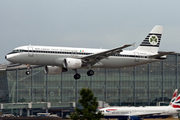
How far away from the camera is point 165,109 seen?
82.2 m

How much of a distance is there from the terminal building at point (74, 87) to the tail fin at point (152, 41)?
5139 cm

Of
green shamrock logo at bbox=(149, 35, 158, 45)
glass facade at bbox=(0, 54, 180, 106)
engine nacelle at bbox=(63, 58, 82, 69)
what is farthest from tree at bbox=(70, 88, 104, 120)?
glass facade at bbox=(0, 54, 180, 106)

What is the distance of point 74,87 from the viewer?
122438mm

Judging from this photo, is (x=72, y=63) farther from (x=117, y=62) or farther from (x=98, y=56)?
(x=117, y=62)

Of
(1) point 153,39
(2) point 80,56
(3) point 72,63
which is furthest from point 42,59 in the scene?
(1) point 153,39

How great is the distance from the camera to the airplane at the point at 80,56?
2237 inches

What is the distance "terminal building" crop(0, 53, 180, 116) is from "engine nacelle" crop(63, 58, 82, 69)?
204 feet

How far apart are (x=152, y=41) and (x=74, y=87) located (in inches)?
2185

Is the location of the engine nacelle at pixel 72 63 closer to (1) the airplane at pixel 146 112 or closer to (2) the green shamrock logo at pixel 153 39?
(2) the green shamrock logo at pixel 153 39

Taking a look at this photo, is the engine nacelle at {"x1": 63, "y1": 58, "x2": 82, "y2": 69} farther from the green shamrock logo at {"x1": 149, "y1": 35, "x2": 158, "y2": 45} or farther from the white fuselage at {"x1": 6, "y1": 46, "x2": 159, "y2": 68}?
the green shamrock logo at {"x1": 149, "y1": 35, "x2": 158, "y2": 45}

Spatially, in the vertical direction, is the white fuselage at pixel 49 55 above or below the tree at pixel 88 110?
above

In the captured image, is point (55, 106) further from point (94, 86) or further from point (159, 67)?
point (159, 67)

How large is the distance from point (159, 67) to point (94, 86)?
2409cm

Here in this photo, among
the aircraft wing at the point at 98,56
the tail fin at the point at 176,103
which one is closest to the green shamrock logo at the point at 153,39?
the aircraft wing at the point at 98,56
